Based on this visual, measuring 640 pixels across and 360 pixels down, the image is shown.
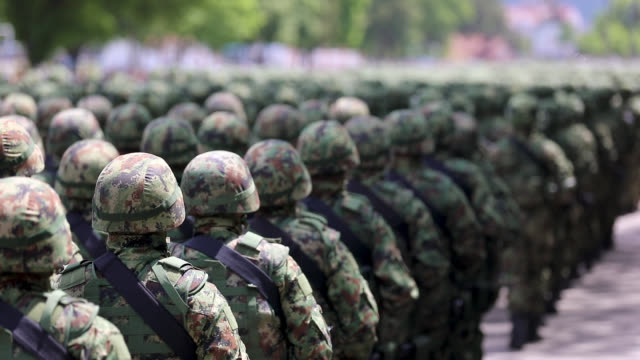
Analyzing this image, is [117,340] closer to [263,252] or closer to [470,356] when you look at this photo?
[263,252]

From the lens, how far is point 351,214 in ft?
20.4

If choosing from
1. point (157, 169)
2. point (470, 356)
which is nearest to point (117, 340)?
point (157, 169)

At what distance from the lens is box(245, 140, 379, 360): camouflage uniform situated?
17.7 feet

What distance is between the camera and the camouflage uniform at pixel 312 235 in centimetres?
541

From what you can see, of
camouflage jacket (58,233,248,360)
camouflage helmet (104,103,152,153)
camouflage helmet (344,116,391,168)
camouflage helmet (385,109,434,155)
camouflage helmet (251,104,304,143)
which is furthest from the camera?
camouflage helmet (251,104,304,143)

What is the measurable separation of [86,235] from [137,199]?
1.49 meters

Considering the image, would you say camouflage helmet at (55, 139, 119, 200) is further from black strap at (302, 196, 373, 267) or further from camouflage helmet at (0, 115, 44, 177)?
black strap at (302, 196, 373, 267)

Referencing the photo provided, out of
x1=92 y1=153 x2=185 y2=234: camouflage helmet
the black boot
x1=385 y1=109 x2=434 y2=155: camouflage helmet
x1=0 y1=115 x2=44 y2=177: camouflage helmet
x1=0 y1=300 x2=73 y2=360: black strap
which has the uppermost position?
x1=92 y1=153 x2=185 y2=234: camouflage helmet

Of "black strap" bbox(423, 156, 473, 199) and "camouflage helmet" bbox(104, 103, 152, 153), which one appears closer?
"camouflage helmet" bbox(104, 103, 152, 153)

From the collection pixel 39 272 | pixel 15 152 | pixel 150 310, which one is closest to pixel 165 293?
pixel 150 310

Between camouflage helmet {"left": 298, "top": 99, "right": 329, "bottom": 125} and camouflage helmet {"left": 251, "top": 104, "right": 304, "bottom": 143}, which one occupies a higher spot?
camouflage helmet {"left": 251, "top": 104, "right": 304, "bottom": 143}

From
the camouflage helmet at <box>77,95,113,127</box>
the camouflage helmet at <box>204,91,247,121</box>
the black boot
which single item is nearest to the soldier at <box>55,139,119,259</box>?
the camouflage helmet at <box>204,91,247,121</box>

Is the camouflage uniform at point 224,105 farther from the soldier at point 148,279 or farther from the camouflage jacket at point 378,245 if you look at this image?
the soldier at point 148,279

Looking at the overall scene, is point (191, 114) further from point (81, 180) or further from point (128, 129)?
point (81, 180)
